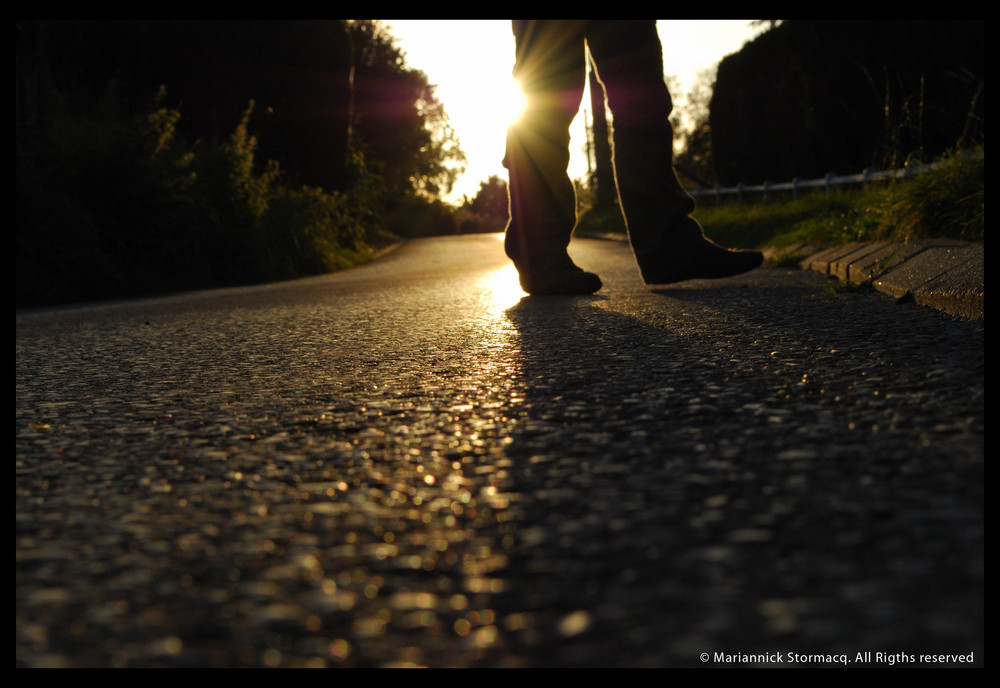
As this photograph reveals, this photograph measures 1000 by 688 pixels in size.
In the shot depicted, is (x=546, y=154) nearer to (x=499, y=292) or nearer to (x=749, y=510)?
(x=499, y=292)

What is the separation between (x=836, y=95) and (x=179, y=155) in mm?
9691

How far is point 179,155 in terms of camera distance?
11.1 metres

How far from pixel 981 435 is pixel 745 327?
149 cm

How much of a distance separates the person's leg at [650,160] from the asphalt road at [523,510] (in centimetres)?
181

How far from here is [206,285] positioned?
33.7ft

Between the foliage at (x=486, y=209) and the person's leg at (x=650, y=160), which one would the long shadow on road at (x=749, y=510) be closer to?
the person's leg at (x=650, y=160)

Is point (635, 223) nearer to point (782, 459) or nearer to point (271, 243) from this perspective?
point (782, 459)

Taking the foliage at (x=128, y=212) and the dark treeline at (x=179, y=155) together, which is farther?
the dark treeline at (x=179, y=155)

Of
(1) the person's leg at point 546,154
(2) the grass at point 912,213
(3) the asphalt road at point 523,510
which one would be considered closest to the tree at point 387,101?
(2) the grass at point 912,213

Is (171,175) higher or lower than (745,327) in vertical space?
higher

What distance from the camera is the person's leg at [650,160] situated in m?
4.36

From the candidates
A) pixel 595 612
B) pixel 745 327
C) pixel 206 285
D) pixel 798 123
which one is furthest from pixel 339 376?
pixel 798 123

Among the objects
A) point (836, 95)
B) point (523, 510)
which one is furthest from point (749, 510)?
point (836, 95)

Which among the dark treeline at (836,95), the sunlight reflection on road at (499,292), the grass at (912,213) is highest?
the dark treeline at (836,95)
